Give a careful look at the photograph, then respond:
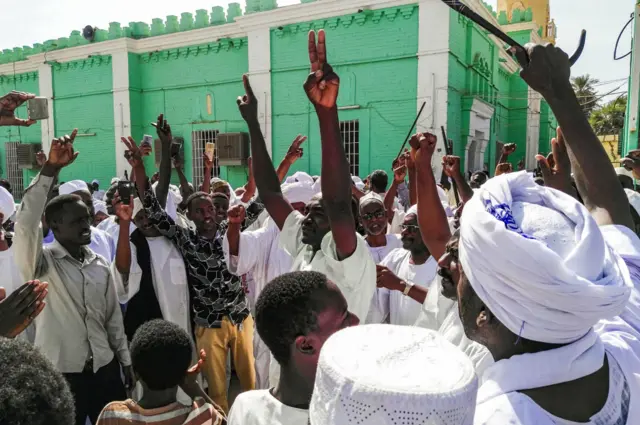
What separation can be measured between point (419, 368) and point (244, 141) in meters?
13.9

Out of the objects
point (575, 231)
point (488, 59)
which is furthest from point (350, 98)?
point (575, 231)

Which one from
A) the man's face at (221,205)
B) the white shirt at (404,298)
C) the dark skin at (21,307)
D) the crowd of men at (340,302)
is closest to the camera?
the crowd of men at (340,302)

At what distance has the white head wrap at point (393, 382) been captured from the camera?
30.2 inches

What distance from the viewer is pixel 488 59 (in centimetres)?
1499

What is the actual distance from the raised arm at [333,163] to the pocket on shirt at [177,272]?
179 centimetres

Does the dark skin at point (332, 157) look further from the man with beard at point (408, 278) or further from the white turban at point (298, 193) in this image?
the white turban at point (298, 193)

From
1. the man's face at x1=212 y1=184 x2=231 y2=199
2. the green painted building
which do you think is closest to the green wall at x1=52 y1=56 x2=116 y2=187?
the green painted building

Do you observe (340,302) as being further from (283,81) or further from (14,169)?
(14,169)

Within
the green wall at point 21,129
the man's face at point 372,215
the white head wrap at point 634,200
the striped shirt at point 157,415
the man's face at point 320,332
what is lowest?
the striped shirt at point 157,415

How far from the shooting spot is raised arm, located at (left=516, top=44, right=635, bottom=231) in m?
1.66

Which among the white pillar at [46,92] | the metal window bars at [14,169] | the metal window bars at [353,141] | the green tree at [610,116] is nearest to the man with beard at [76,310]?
the metal window bars at [353,141]

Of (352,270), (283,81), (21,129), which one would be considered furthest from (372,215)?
(21,129)

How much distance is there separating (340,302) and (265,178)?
1.10 meters

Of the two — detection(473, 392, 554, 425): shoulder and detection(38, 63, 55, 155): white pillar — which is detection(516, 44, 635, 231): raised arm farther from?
detection(38, 63, 55, 155): white pillar
